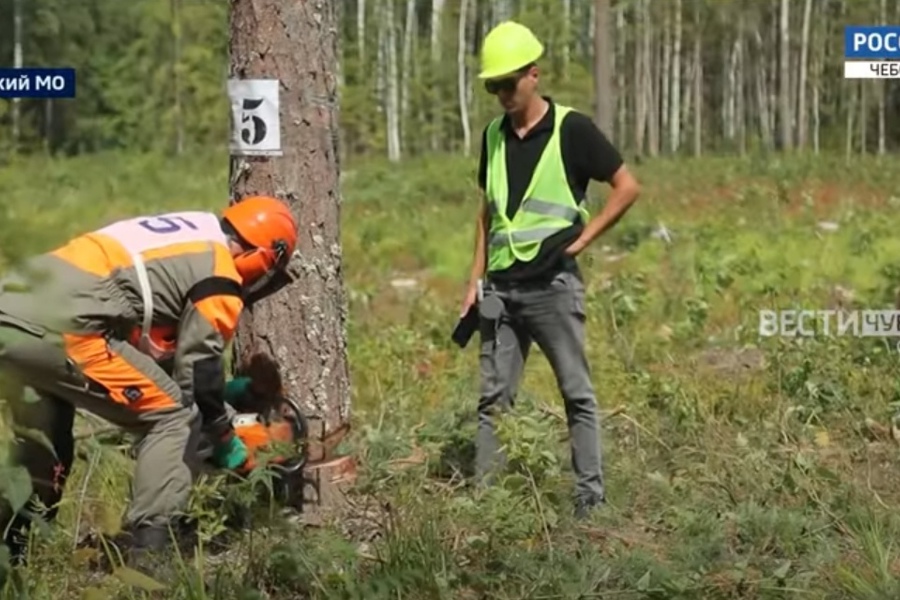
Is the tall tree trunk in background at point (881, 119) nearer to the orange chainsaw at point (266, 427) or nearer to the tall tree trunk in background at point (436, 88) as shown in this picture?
the tall tree trunk in background at point (436, 88)

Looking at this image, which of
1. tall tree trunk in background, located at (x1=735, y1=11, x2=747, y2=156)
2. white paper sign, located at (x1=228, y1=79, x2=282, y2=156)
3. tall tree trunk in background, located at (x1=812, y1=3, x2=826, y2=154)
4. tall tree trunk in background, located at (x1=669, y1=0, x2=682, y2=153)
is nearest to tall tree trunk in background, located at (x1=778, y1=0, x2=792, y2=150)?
tall tree trunk in background, located at (x1=812, y1=3, x2=826, y2=154)

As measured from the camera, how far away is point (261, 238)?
15.3 ft

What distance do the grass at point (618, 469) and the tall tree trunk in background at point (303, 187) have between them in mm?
515

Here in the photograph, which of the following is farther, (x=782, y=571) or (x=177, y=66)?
(x=177, y=66)

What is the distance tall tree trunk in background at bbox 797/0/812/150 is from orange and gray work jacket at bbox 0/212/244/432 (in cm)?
3230

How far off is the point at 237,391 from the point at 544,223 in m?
1.27

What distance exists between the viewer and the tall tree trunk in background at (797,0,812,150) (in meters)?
35.6

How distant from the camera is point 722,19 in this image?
42625mm

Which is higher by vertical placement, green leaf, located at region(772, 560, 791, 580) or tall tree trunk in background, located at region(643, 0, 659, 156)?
tall tree trunk in background, located at region(643, 0, 659, 156)

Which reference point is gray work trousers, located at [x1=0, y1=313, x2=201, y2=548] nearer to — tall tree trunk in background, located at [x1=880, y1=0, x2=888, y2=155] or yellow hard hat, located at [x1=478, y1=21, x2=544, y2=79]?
yellow hard hat, located at [x1=478, y1=21, x2=544, y2=79]

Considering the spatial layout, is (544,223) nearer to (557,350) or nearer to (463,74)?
(557,350)

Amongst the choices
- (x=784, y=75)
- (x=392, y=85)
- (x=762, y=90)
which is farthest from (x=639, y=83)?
(x=392, y=85)
